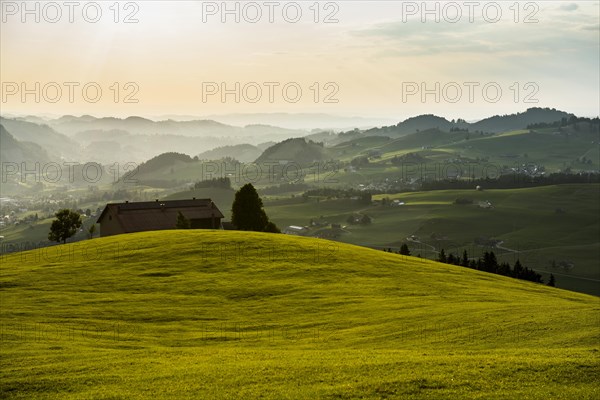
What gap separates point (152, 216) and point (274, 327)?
8358 cm

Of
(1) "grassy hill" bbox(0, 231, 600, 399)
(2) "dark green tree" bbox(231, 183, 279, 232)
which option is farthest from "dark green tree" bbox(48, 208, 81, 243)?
(2) "dark green tree" bbox(231, 183, 279, 232)

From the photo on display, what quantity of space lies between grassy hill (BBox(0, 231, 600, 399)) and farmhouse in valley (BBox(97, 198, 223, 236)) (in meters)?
34.9

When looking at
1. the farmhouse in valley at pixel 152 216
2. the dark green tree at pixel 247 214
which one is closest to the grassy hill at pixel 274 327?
the dark green tree at pixel 247 214

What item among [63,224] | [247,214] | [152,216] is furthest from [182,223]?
[63,224]

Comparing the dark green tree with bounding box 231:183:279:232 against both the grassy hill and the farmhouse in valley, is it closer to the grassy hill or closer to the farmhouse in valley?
the farmhouse in valley

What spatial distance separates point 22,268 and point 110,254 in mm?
11278

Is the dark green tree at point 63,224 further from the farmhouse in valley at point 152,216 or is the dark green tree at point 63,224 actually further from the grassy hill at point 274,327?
the grassy hill at point 274,327

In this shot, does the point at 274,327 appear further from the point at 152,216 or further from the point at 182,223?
the point at 152,216

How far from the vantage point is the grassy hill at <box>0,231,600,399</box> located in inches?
1183

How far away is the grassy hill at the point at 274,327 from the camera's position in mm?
30047

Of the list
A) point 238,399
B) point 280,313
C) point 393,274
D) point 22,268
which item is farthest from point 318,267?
point 238,399

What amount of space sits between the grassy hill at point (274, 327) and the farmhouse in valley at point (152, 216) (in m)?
34.9

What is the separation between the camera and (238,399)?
2827 centimetres

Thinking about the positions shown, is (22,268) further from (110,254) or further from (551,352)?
(551,352)
